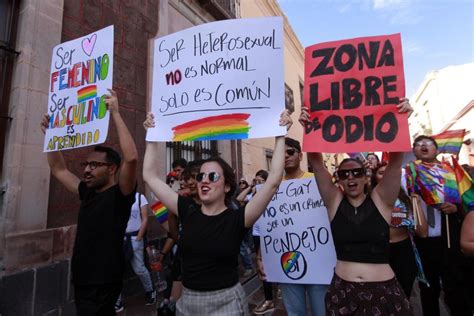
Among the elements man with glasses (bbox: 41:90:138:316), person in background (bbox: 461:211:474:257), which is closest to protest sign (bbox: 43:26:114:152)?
man with glasses (bbox: 41:90:138:316)

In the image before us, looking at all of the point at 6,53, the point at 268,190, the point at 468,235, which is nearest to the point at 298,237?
the point at 268,190

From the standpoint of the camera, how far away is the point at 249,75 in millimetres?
2088

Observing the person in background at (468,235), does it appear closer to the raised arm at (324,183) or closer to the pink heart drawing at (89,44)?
the raised arm at (324,183)

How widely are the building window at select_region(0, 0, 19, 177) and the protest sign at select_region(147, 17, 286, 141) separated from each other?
2.63m

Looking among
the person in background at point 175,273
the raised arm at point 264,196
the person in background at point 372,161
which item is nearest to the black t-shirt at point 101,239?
the person in background at point 175,273

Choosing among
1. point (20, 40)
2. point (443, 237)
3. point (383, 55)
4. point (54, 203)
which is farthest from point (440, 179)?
point (20, 40)

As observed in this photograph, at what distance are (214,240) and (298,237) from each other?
3.37 feet

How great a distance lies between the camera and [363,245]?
1809 mm

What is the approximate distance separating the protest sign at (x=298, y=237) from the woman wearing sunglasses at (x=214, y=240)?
0.77 m

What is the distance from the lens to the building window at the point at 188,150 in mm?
6547

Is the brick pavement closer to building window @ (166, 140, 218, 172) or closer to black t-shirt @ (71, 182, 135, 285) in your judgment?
black t-shirt @ (71, 182, 135, 285)

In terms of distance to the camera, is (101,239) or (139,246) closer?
(101,239)

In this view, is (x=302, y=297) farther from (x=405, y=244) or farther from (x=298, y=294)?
(x=405, y=244)

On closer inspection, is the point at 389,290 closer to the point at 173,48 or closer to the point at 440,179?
the point at 440,179
